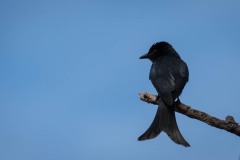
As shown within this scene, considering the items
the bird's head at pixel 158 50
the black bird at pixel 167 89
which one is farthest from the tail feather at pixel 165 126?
the bird's head at pixel 158 50

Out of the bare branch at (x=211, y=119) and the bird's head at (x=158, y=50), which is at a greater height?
the bird's head at (x=158, y=50)

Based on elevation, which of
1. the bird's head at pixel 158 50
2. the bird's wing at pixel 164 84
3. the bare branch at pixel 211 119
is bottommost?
the bare branch at pixel 211 119

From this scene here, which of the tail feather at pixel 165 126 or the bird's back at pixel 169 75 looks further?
the bird's back at pixel 169 75

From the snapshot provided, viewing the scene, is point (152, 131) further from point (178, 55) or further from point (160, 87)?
point (178, 55)

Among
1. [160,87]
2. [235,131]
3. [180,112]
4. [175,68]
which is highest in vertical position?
[175,68]

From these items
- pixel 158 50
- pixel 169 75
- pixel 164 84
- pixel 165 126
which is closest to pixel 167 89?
pixel 164 84

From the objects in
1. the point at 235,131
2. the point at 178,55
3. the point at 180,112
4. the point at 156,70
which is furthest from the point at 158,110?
the point at 178,55

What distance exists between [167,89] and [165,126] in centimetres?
71

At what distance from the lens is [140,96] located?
24.4 ft

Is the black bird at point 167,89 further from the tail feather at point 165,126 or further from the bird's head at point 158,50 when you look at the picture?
the bird's head at point 158,50

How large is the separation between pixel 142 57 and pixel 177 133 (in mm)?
3352

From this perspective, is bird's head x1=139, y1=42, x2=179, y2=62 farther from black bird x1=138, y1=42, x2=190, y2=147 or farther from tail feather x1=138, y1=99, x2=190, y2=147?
tail feather x1=138, y1=99, x2=190, y2=147

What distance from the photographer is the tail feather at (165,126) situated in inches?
262

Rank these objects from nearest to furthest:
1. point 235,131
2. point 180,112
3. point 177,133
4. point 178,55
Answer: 1. point 235,131
2. point 177,133
3. point 180,112
4. point 178,55
